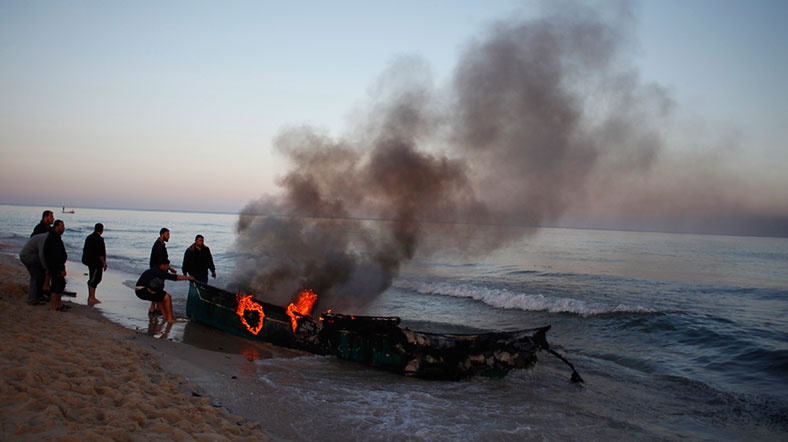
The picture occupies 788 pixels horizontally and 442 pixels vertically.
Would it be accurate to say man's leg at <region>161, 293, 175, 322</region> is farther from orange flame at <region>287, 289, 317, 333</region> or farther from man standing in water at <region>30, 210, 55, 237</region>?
orange flame at <region>287, 289, 317, 333</region>

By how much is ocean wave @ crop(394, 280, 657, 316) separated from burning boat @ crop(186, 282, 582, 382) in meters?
11.0

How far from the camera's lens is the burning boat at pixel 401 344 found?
974cm

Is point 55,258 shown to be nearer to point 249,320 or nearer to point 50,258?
point 50,258

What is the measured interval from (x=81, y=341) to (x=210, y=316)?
400 cm

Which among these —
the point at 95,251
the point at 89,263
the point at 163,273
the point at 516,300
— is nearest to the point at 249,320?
the point at 163,273

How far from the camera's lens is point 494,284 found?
27.6 meters

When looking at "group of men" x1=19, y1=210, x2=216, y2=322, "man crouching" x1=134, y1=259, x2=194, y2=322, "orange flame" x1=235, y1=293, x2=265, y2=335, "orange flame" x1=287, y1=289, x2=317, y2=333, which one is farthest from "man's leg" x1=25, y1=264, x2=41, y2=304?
"orange flame" x1=287, y1=289, x2=317, y2=333

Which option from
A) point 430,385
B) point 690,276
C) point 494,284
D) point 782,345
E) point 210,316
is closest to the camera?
point 430,385

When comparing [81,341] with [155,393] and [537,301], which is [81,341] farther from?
[537,301]

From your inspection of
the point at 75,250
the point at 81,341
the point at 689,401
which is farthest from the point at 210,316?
the point at 75,250

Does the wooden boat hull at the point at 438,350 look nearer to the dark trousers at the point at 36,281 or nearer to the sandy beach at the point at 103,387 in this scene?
the sandy beach at the point at 103,387

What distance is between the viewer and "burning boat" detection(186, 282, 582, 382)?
9.74 metres

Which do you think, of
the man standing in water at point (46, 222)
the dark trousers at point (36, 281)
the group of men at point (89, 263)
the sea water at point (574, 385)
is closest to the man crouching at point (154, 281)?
the group of men at point (89, 263)

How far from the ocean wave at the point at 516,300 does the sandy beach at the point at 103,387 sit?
15285mm
